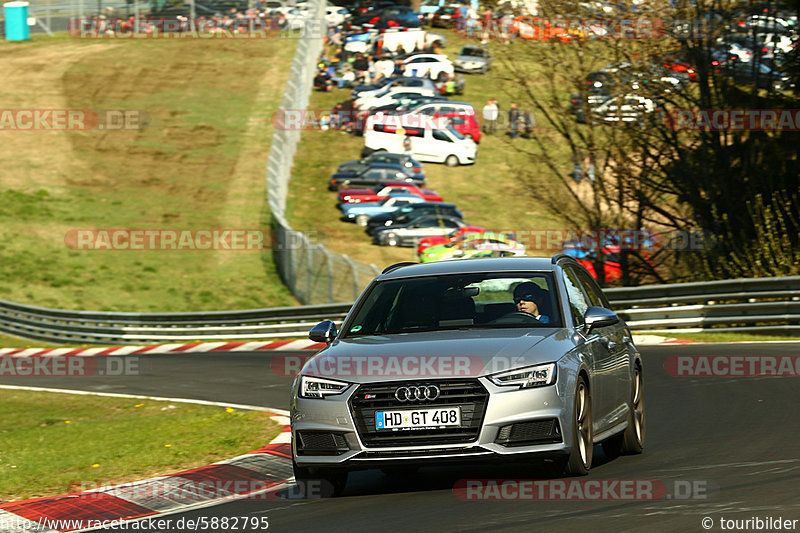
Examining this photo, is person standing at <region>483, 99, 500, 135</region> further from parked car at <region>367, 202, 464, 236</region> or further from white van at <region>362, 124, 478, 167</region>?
parked car at <region>367, 202, 464, 236</region>

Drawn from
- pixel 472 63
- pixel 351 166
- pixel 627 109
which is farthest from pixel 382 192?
pixel 472 63

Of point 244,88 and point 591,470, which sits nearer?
point 591,470

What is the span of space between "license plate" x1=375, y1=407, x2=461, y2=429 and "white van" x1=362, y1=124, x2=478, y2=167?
143ft

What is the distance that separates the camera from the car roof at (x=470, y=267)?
921 cm

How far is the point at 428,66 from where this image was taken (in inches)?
2384

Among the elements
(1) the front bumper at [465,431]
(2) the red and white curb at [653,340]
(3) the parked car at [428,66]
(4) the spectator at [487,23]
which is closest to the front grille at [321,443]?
(1) the front bumper at [465,431]

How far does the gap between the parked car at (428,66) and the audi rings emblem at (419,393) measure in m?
52.6

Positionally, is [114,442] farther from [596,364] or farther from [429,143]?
[429,143]

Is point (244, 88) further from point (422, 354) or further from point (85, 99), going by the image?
point (422, 354)

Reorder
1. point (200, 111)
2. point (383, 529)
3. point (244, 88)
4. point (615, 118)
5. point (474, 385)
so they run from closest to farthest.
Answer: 1. point (383, 529)
2. point (474, 385)
3. point (615, 118)
4. point (200, 111)
5. point (244, 88)

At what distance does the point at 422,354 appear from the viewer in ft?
26.5

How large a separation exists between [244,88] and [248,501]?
6015cm

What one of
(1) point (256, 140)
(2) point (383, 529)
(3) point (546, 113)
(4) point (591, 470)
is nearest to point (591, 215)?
(3) point (546, 113)

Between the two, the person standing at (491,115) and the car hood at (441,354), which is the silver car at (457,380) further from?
the person standing at (491,115)
